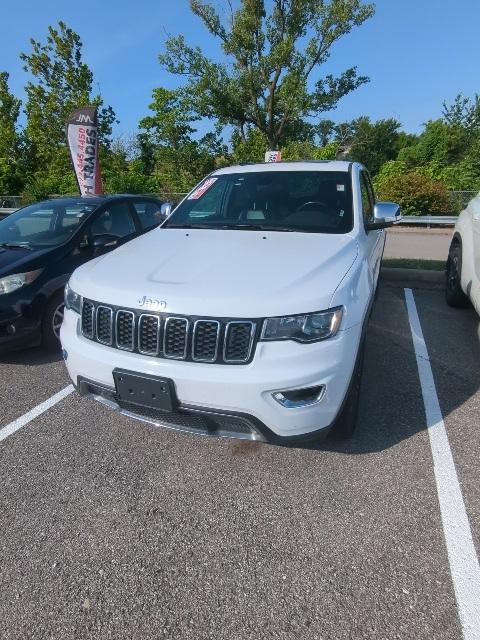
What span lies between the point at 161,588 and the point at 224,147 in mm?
23672

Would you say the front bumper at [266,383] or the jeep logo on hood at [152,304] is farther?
the jeep logo on hood at [152,304]

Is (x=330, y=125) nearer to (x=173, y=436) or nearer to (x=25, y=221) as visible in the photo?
(x=25, y=221)

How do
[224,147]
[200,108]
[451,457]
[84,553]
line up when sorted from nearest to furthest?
1. [84,553]
2. [451,457]
3. [200,108]
4. [224,147]

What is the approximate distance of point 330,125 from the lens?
961 inches

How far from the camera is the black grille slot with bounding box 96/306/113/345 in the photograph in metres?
2.51

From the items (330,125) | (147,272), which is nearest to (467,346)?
(147,272)

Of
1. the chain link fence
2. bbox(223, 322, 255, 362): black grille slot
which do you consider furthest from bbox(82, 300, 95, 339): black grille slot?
the chain link fence

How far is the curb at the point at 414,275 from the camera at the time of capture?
6945 mm

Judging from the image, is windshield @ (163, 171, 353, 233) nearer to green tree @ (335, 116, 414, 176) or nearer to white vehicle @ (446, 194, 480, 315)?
white vehicle @ (446, 194, 480, 315)

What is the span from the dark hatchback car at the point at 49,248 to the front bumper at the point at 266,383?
6.67ft

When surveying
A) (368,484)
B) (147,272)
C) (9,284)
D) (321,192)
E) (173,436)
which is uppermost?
(321,192)

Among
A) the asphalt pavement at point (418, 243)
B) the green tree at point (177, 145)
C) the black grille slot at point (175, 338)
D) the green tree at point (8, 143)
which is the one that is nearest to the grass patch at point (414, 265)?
the asphalt pavement at point (418, 243)

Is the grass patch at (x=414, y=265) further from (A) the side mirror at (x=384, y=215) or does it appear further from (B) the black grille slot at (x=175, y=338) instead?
(B) the black grille slot at (x=175, y=338)

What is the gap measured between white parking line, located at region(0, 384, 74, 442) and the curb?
5.31 m
